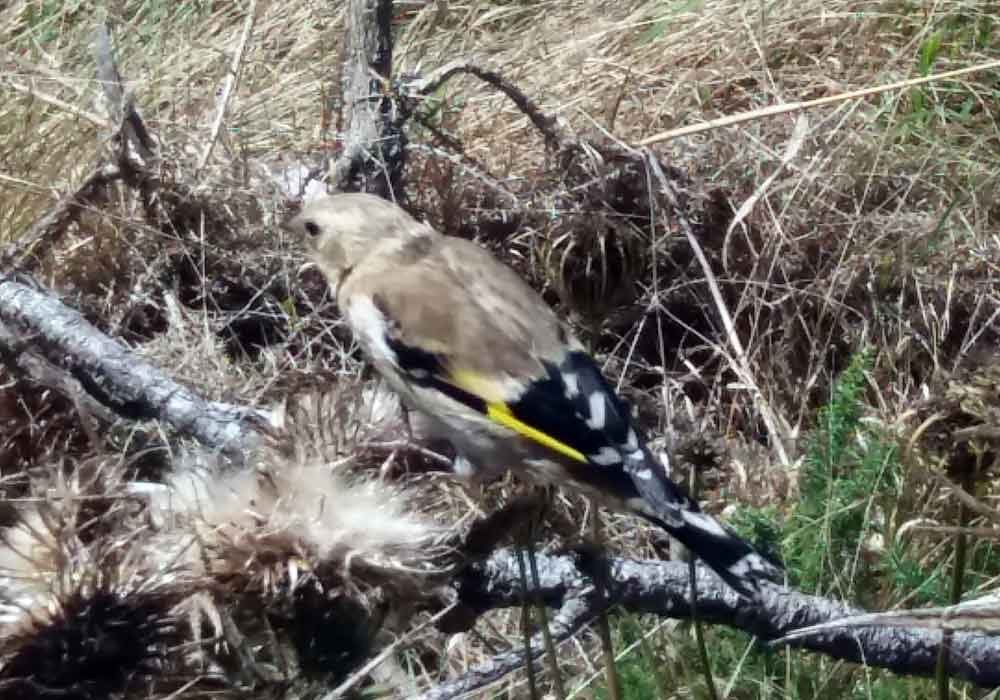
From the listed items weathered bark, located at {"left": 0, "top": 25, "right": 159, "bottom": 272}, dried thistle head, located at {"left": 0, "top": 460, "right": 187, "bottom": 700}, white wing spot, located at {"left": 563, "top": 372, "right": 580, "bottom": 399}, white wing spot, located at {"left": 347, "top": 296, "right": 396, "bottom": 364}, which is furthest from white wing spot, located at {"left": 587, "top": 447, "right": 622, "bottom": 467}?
weathered bark, located at {"left": 0, "top": 25, "right": 159, "bottom": 272}

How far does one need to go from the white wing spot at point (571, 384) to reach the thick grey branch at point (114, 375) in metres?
0.51

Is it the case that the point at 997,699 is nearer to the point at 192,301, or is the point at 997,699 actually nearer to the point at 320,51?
the point at 192,301

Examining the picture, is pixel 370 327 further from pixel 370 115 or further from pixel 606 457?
pixel 370 115

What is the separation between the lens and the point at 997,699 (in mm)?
2377

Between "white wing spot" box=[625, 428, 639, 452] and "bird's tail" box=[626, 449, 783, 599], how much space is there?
0.06 feet

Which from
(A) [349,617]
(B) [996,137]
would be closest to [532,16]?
(B) [996,137]

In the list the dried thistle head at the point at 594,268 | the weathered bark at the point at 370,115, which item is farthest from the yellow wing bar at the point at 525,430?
the weathered bark at the point at 370,115

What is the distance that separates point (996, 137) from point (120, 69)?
96.1 inches

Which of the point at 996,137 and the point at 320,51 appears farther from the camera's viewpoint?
the point at 320,51

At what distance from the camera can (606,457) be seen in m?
2.39

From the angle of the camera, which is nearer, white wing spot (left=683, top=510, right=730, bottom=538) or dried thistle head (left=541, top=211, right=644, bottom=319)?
white wing spot (left=683, top=510, right=730, bottom=538)

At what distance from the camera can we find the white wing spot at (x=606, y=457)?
7.79 feet

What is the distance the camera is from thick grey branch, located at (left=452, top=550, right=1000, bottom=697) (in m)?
1.94

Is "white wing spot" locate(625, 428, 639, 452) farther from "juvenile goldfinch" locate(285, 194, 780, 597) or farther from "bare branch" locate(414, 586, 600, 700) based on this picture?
"bare branch" locate(414, 586, 600, 700)
